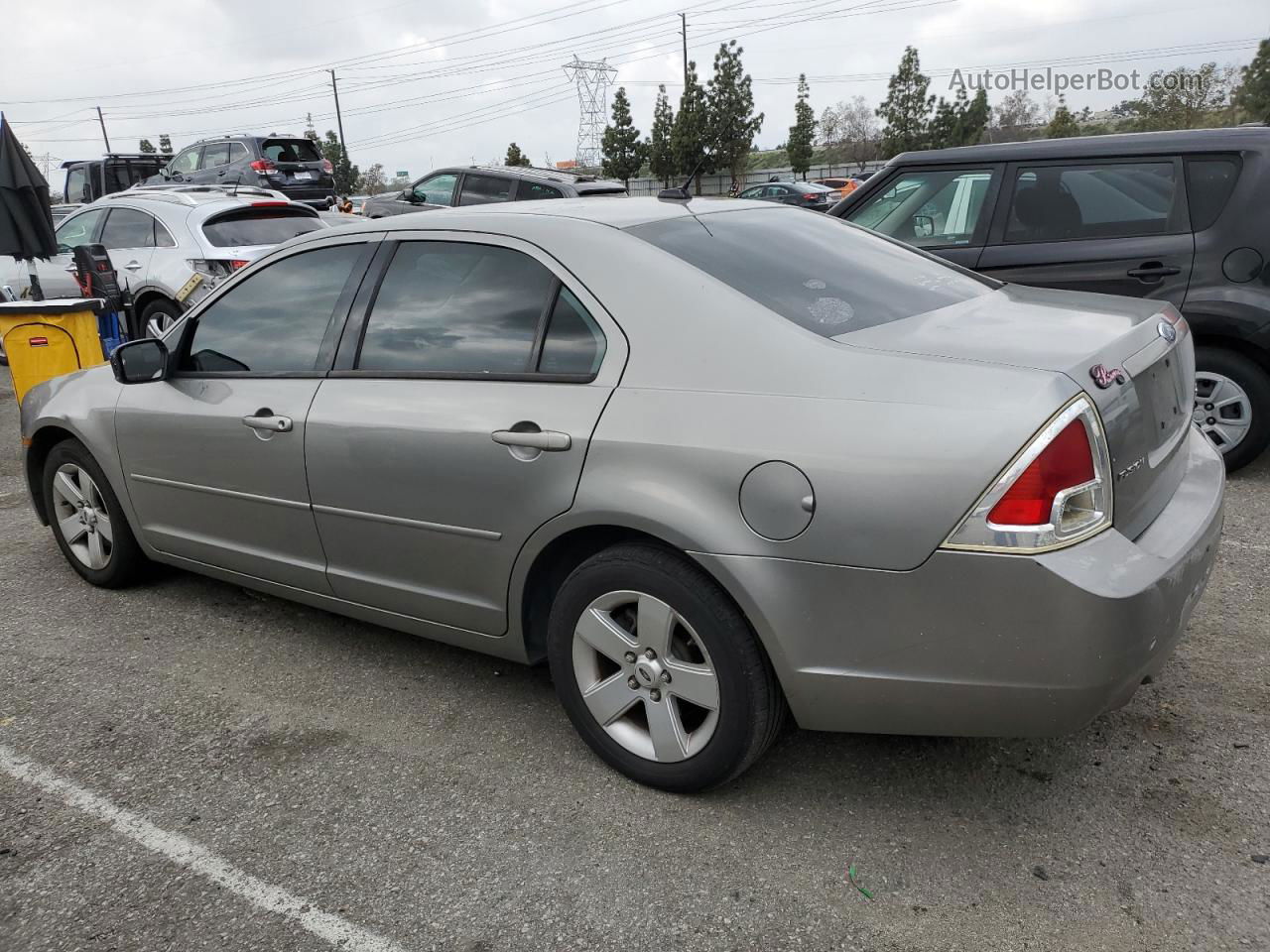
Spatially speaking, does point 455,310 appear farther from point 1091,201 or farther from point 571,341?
point 1091,201

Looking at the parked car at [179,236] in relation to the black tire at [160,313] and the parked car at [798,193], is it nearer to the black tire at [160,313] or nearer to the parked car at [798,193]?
the black tire at [160,313]

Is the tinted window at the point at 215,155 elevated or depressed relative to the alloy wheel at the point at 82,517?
elevated

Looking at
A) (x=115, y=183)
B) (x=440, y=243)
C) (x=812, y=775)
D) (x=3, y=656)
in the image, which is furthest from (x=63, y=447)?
(x=115, y=183)

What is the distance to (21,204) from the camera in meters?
8.85

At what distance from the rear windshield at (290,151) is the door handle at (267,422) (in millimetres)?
17083

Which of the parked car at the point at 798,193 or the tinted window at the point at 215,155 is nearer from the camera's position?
the tinted window at the point at 215,155

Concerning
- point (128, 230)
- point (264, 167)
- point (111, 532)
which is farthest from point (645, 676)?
point (264, 167)

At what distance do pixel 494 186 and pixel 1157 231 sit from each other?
29.6 ft

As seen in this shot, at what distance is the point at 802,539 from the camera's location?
2.33m

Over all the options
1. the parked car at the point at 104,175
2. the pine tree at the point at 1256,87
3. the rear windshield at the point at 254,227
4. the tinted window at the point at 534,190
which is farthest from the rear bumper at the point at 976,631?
the pine tree at the point at 1256,87

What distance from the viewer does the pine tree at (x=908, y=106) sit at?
58.0 metres

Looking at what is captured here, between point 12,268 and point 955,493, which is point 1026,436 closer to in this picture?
point 955,493

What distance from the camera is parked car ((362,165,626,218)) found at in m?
12.1

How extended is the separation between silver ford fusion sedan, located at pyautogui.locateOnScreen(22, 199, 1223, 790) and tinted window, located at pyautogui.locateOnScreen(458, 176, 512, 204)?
30.0 feet
